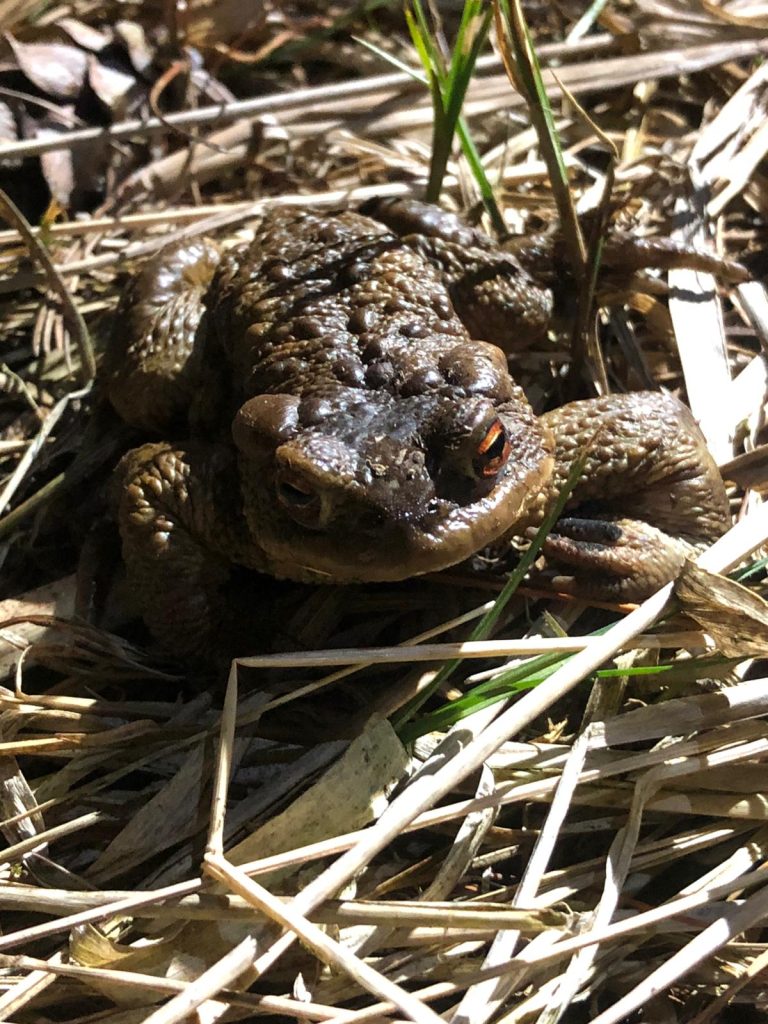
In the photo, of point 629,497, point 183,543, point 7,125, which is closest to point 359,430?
point 183,543

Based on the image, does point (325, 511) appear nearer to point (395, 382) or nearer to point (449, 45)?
point (395, 382)

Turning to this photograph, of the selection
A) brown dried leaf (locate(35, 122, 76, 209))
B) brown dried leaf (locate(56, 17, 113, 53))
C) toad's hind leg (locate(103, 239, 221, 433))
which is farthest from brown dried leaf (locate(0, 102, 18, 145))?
toad's hind leg (locate(103, 239, 221, 433))

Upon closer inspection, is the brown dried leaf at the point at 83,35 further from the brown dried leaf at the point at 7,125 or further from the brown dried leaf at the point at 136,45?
the brown dried leaf at the point at 7,125

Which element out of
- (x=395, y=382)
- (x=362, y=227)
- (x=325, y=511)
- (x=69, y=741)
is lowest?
(x=69, y=741)

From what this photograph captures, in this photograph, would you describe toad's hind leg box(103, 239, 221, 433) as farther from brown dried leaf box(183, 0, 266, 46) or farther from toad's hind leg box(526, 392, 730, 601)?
brown dried leaf box(183, 0, 266, 46)

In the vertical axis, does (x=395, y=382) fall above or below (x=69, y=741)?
above

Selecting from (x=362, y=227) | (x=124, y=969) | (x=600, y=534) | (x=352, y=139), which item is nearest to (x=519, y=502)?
(x=600, y=534)
